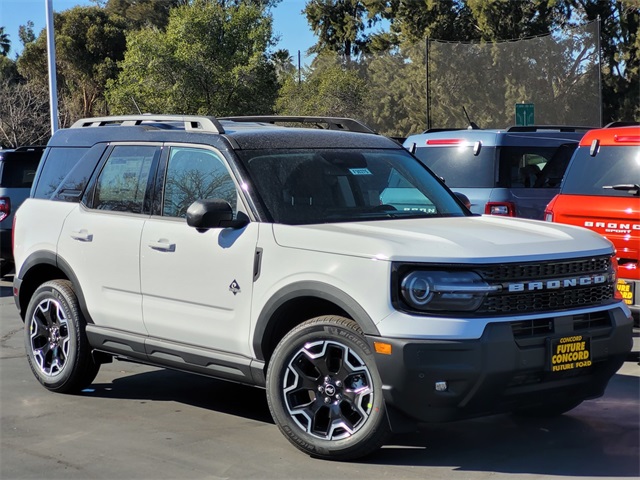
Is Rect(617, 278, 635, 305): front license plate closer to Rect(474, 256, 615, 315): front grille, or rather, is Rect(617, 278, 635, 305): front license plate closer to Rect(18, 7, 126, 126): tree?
Rect(474, 256, 615, 315): front grille

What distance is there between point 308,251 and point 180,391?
7.54ft

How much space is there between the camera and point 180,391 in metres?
7.16

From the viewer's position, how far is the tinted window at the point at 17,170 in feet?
44.3

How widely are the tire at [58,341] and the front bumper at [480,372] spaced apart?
270cm

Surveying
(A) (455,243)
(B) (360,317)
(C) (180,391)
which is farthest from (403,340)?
(C) (180,391)

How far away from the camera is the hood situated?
4.99 m

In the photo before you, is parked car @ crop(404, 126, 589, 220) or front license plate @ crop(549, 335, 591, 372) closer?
front license plate @ crop(549, 335, 591, 372)

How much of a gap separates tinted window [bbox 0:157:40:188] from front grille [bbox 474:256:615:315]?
9.83 metres

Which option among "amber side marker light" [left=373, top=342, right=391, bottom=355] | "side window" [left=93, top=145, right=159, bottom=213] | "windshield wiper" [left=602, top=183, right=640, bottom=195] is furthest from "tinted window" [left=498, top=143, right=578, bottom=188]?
"amber side marker light" [left=373, top=342, right=391, bottom=355]

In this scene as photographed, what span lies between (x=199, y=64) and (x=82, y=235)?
29758 millimetres

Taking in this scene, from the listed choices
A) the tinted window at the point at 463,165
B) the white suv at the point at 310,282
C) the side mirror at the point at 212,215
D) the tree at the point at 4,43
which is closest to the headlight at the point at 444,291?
the white suv at the point at 310,282

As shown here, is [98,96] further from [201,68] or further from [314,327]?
[314,327]

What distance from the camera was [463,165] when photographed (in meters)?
11.6

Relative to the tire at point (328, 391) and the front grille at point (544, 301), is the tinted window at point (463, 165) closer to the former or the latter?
the front grille at point (544, 301)
